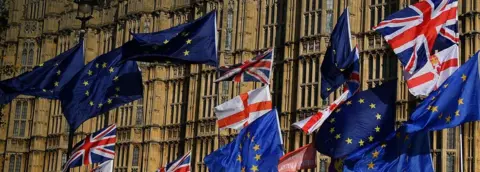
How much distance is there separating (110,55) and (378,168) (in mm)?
11243

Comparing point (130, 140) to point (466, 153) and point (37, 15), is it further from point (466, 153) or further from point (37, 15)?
point (466, 153)

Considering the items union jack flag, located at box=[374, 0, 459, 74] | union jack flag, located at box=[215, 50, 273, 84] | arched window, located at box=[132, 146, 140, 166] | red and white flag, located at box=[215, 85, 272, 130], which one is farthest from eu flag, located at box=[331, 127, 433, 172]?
arched window, located at box=[132, 146, 140, 166]

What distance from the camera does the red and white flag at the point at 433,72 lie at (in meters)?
25.3

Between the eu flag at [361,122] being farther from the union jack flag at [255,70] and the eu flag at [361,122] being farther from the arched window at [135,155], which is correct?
the arched window at [135,155]

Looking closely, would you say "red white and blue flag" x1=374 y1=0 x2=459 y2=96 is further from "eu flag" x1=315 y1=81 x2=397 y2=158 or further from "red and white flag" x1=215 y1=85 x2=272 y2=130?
"red and white flag" x1=215 y1=85 x2=272 y2=130

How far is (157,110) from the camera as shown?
53.6 m

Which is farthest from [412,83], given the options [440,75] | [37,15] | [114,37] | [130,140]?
[37,15]

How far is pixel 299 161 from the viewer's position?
29172mm

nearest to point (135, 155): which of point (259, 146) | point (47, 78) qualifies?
point (47, 78)

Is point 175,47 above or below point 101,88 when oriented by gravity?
above

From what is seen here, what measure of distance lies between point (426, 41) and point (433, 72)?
0.89m

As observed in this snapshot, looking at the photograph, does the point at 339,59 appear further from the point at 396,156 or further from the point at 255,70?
the point at 255,70

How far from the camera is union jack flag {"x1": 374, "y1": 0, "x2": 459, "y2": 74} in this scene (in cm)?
2562

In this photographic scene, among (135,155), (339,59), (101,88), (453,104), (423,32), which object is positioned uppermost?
(423,32)
